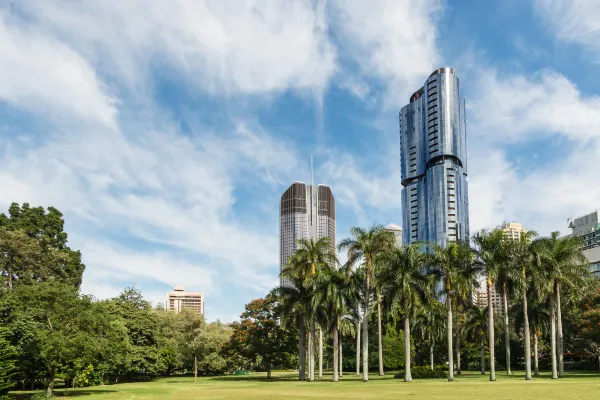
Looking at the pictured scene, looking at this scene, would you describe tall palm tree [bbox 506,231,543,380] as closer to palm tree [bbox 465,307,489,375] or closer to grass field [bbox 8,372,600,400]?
grass field [bbox 8,372,600,400]

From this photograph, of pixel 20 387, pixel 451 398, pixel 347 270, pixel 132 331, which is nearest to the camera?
pixel 451 398

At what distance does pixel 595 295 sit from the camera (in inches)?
2926

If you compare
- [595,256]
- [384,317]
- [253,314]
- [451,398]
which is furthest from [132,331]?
[595,256]

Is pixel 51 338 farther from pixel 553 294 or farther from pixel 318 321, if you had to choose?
pixel 553 294

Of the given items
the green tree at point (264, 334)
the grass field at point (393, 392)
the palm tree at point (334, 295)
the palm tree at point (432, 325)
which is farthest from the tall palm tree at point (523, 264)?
the green tree at point (264, 334)

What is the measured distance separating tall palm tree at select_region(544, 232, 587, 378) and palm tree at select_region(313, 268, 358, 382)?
22.9 meters

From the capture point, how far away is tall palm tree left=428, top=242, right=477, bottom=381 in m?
57.8

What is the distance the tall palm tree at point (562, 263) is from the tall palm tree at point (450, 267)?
28.1 feet

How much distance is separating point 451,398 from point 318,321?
1178 inches

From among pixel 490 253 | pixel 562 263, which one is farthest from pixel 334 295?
pixel 562 263

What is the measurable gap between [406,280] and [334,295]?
27.5 feet

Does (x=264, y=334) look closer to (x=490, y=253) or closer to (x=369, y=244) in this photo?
(x=369, y=244)

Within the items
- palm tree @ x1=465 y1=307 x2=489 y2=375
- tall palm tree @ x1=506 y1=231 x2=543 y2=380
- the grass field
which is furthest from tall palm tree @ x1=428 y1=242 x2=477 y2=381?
palm tree @ x1=465 y1=307 x2=489 y2=375

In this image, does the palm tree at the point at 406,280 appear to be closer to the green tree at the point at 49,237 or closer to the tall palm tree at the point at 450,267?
the tall palm tree at the point at 450,267
